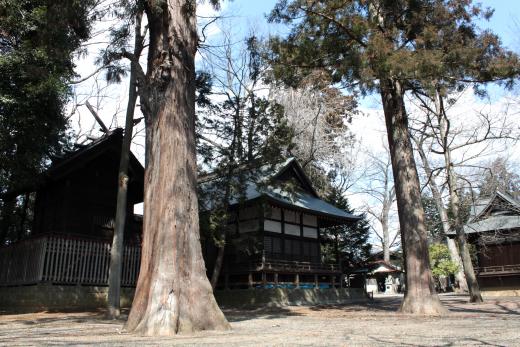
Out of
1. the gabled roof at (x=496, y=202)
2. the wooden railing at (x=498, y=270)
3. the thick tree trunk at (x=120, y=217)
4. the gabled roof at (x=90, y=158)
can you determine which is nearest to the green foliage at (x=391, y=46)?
the thick tree trunk at (x=120, y=217)

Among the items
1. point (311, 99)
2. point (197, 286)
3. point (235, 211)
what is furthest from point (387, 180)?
point (197, 286)

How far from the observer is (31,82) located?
39.6 ft

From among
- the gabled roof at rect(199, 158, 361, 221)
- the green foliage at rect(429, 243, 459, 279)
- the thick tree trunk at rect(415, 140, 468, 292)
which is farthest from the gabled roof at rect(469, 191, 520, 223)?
the green foliage at rect(429, 243, 459, 279)

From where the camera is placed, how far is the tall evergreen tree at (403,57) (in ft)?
36.1

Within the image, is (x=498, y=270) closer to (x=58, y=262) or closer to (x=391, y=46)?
(x=391, y=46)

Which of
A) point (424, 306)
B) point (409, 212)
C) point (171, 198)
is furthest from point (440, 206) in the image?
point (171, 198)

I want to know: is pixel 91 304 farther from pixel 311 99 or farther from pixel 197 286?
pixel 311 99

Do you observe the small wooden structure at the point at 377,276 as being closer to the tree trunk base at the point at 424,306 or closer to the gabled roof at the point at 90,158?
the tree trunk base at the point at 424,306

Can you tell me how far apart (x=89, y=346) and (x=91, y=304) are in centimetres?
1079

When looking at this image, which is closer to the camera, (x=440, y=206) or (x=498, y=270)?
(x=440, y=206)

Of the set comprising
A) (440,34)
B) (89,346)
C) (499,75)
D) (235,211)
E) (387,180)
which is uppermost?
(387,180)

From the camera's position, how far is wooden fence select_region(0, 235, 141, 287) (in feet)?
45.8

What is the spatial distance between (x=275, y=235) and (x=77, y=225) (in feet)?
29.3

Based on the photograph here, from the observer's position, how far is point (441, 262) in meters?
36.7
